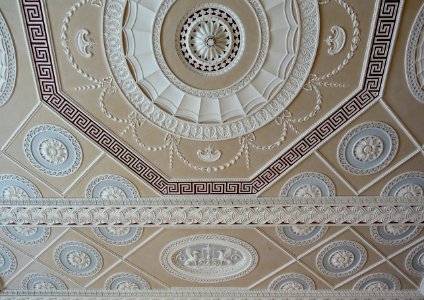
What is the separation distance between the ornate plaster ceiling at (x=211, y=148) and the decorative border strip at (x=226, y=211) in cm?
2

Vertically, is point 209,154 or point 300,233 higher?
point 209,154

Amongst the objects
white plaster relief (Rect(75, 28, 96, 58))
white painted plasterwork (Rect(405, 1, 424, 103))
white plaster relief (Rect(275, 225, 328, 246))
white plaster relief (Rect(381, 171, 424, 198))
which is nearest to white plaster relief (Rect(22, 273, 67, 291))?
white plaster relief (Rect(275, 225, 328, 246))

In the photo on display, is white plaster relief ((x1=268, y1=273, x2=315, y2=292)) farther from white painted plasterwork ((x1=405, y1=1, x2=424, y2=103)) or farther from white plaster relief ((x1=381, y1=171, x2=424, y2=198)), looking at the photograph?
white painted plasterwork ((x1=405, y1=1, x2=424, y2=103))

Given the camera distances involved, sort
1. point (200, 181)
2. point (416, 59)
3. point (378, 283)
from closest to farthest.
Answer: point (416, 59) < point (200, 181) < point (378, 283)

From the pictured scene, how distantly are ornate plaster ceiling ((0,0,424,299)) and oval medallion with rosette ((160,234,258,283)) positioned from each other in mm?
24

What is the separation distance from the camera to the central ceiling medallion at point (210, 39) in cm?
386

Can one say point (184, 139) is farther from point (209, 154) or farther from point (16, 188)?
point (16, 188)

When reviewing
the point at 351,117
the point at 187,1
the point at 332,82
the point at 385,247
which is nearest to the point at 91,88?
the point at 187,1

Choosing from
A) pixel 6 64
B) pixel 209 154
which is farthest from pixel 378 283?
pixel 6 64

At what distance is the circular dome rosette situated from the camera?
3.80 meters

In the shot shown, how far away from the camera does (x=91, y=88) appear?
4.21 m

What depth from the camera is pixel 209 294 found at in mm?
5789

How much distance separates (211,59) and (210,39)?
22 cm

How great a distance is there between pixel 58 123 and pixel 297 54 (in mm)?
2749
